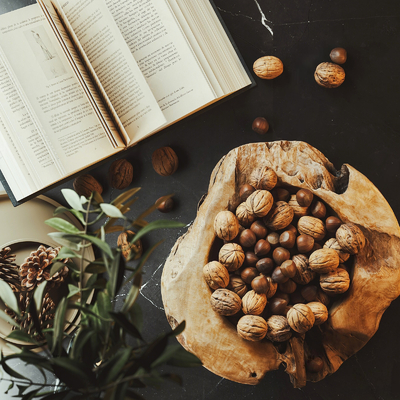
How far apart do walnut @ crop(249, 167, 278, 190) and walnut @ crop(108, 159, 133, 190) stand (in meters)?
0.49

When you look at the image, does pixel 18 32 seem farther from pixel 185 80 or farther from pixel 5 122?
pixel 185 80

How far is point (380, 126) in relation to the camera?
1.27 m

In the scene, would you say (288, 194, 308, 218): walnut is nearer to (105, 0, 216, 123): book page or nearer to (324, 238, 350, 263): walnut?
(324, 238, 350, 263): walnut

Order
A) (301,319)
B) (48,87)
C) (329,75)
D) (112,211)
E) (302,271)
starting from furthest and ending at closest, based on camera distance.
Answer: (329,75), (48,87), (302,271), (301,319), (112,211)

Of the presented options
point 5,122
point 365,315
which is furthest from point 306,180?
point 5,122

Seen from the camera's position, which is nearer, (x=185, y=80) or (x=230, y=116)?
(x=185, y=80)

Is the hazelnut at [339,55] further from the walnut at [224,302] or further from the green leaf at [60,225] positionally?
the green leaf at [60,225]

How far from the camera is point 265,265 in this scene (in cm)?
101

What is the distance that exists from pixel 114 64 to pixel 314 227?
78 centimetres

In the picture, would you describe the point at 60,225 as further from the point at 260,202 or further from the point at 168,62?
the point at 168,62

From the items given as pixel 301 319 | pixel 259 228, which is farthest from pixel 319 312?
pixel 259 228

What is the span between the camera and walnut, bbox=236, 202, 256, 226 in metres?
1.01

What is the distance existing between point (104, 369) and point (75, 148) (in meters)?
0.76

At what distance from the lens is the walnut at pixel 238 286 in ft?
3.30
